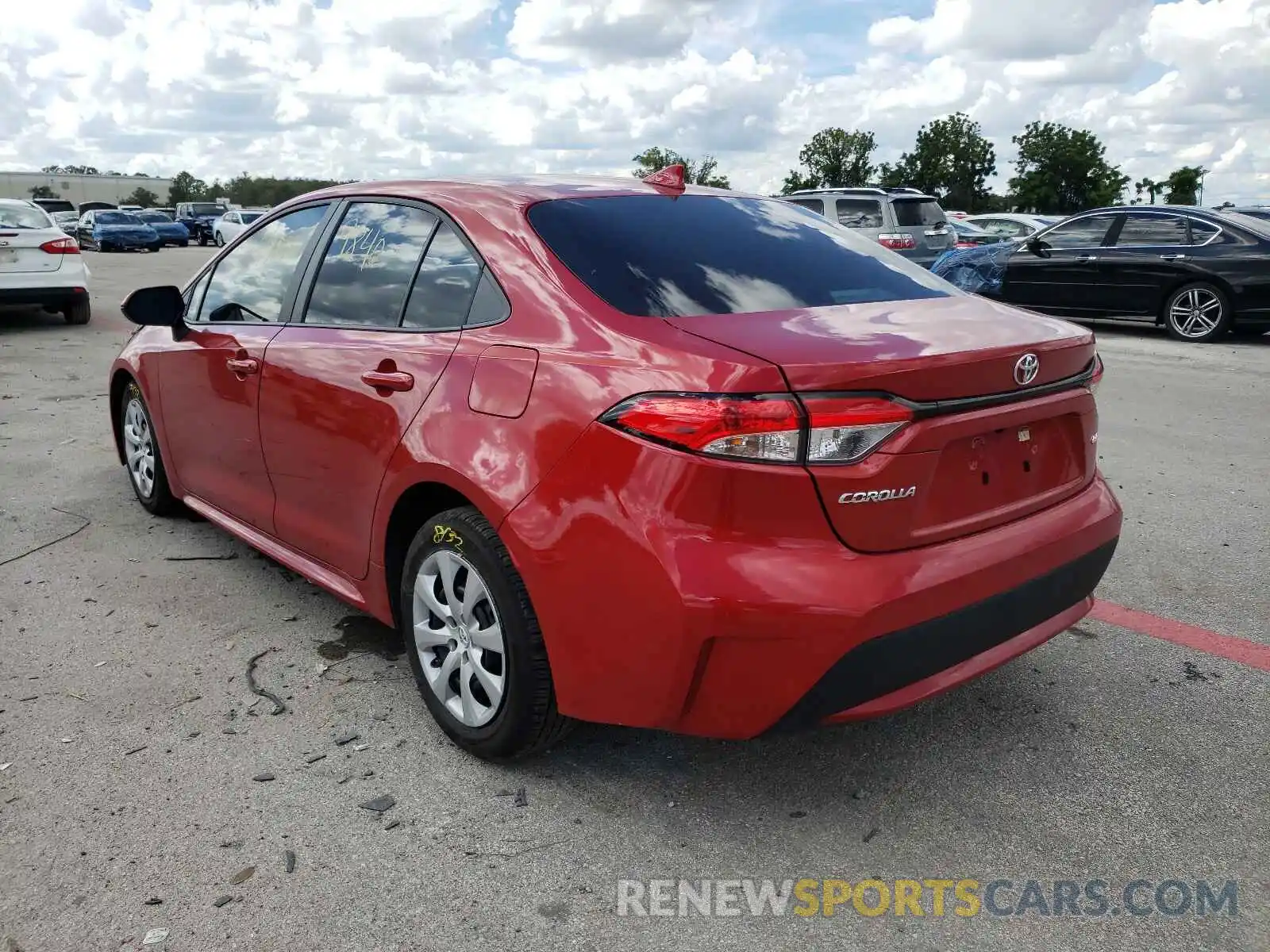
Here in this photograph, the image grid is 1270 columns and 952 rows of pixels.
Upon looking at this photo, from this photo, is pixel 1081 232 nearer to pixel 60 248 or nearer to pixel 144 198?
pixel 60 248

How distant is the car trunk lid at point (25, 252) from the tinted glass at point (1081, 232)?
461 inches

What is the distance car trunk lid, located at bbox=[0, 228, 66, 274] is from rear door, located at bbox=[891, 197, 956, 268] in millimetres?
11459

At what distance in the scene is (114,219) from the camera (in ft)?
123

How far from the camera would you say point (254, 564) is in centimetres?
462

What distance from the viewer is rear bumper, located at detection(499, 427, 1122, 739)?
234cm

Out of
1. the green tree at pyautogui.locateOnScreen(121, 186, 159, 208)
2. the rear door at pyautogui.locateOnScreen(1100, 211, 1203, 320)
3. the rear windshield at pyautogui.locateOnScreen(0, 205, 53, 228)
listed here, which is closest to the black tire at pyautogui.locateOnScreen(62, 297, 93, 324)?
the rear windshield at pyautogui.locateOnScreen(0, 205, 53, 228)

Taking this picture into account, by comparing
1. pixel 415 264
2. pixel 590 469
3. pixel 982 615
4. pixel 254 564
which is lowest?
pixel 254 564

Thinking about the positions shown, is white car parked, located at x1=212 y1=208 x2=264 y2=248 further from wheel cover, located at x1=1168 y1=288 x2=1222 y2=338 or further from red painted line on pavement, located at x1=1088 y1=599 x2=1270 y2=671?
red painted line on pavement, located at x1=1088 y1=599 x2=1270 y2=671

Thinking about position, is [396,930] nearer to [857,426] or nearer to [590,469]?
[590,469]

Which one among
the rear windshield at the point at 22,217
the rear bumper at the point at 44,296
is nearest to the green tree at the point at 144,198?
the rear windshield at the point at 22,217

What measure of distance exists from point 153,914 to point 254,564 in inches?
94.1

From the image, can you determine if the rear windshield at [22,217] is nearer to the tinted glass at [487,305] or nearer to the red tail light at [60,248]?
the red tail light at [60,248]

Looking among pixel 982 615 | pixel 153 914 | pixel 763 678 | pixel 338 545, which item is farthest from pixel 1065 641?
pixel 153 914

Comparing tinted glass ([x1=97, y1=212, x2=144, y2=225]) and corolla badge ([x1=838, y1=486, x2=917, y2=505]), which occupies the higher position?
corolla badge ([x1=838, y1=486, x2=917, y2=505])
